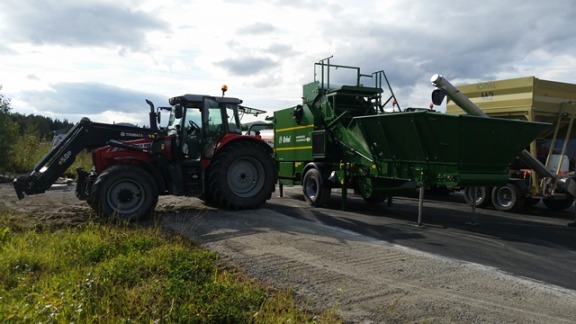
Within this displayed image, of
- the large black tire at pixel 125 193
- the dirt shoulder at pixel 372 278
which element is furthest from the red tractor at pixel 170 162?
the dirt shoulder at pixel 372 278

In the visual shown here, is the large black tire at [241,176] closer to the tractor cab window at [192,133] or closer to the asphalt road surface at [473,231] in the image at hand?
the tractor cab window at [192,133]

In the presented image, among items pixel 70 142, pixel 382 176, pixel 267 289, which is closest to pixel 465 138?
pixel 382 176

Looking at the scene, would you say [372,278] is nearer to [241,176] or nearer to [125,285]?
[125,285]

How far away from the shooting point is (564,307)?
14.3 feet

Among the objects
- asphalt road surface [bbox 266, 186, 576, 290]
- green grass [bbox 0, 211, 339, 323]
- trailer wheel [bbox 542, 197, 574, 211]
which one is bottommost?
green grass [bbox 0, 211, 339, 323]

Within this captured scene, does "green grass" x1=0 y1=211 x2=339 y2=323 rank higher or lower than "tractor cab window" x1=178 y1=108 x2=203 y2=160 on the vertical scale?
lower

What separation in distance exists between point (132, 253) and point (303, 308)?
2.51 m

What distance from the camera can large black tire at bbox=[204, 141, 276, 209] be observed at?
30.9 ft

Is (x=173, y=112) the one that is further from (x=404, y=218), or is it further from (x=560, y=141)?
(x=560, y=141)

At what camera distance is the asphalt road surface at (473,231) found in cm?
605

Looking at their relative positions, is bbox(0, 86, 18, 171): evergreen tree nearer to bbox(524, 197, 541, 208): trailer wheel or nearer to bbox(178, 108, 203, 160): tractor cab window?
bbox(178, 108, 203, 160): tractor cab window

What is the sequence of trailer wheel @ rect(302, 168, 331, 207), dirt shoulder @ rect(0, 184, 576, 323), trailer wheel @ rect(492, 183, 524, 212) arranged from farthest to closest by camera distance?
trailer wheel @ rect(302, 168, 331, 207) < trailer wheel @ rect(492, 183, 524, 212) < dirt shoulder @ rect(0, 184, 576, 323)

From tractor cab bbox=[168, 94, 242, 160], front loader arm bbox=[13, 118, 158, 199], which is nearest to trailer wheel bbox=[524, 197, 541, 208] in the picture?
tractor cab bbox=[168, 94, 242, 160]

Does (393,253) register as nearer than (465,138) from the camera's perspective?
Yes
